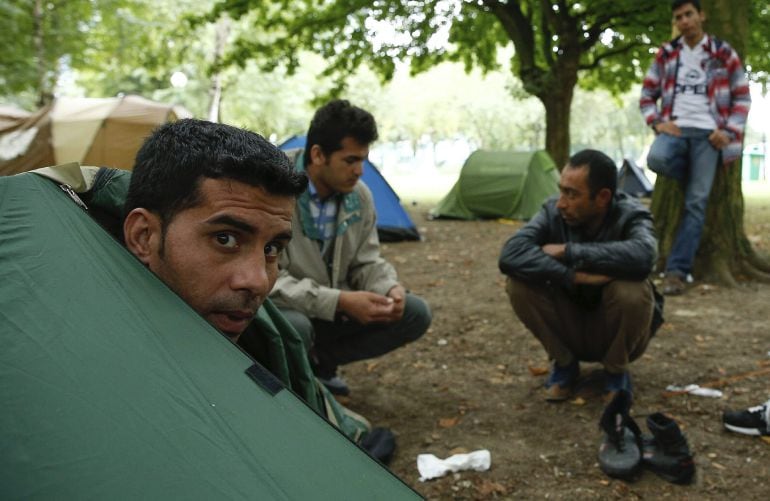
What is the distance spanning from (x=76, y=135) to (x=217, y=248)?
9.55 metres

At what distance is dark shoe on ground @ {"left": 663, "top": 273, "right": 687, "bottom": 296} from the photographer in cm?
564

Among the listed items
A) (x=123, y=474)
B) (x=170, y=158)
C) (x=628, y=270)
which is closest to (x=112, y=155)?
(x=628, y=270)

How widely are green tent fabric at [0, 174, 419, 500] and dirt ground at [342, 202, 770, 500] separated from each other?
1.60m

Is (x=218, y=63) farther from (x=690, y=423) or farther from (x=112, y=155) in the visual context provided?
(x=690, y=423)

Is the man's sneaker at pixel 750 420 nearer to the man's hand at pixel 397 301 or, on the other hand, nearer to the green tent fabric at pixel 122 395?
the man's hand at pixel 397 301

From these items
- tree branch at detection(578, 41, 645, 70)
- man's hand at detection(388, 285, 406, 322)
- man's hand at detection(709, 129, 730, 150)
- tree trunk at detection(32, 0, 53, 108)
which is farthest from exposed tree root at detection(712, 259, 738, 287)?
tree trunk at detection(32, 0, 53, 108)

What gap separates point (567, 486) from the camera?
9.10ft

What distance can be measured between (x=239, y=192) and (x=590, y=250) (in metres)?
2.18

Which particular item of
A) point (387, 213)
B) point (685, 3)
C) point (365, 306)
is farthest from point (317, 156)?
point (387, 213)

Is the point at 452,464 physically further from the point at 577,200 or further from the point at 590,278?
the point at 577,200

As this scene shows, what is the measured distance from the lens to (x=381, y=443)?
10.0ft

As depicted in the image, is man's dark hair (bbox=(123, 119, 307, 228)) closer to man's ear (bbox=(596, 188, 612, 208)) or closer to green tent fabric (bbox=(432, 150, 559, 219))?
man's ear (bbox=(596, 188, 612, 208))

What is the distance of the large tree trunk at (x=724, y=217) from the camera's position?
228 inches

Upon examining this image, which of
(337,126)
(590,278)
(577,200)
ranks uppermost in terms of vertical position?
(337,126)
